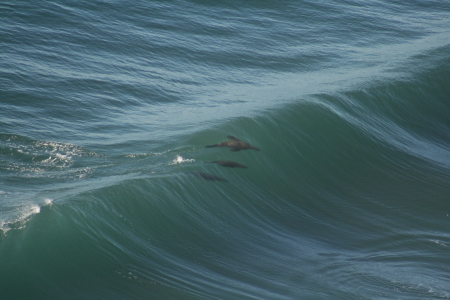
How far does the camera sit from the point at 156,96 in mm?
13234

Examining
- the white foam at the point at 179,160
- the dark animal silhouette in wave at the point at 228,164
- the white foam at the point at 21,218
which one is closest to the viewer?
the white foam at the point at 21,218

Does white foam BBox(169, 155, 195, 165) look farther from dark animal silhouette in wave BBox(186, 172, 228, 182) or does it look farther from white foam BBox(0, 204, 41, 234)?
white foam BBox(0, 204, 41, 234)

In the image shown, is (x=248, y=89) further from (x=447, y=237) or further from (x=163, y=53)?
(x=447, y=237)

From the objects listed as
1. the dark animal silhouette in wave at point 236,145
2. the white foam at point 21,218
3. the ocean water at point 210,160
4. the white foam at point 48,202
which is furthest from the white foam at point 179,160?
the white foam at point 21,218

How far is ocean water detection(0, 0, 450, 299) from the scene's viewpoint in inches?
263

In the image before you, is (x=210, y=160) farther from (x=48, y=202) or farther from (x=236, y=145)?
(x=48, y=202)

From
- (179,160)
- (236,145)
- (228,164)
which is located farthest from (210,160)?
(236,145)

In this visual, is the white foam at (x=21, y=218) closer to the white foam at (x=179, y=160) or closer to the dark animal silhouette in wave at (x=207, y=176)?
the white foam at (x=179, y=160)

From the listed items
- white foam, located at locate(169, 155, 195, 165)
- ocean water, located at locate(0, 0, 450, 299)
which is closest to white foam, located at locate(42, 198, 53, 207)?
ocean water, located at locate(0, 0, 450, 299)

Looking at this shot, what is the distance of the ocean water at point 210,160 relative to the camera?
668 centimetres

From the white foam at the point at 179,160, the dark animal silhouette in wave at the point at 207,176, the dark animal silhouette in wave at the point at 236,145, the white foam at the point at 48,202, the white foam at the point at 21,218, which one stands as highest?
the dark animal silhouette in wave at the point at 236,145

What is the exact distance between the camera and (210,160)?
374 inches

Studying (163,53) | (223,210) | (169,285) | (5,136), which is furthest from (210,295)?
(163,53)

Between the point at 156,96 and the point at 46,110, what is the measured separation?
2.75 metres
